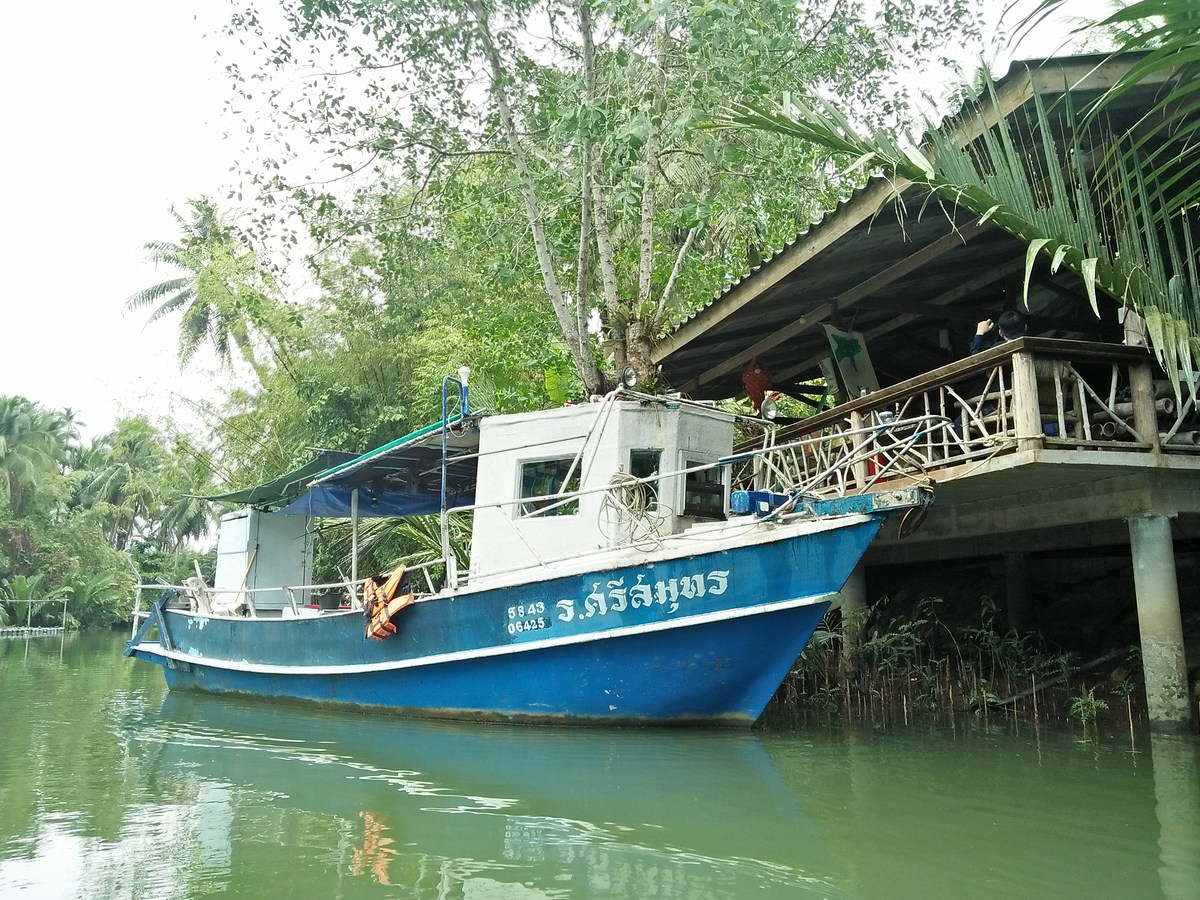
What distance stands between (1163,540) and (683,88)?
21.6 feet

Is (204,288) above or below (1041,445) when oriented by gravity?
above

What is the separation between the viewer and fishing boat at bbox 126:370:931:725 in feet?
25.2

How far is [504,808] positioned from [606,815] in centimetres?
61

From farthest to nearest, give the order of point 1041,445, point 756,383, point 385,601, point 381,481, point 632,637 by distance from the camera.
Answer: point 381,481 < point 756,383 < point 385,601 < point 632,637 < point 1041,445

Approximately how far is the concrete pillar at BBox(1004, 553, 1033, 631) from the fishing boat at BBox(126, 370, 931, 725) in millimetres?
2348

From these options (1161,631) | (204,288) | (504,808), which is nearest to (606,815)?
(504,808)

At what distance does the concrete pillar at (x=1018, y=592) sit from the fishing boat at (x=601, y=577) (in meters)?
2.35

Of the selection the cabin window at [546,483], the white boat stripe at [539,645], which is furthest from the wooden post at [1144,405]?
the cabin window at [546,483]

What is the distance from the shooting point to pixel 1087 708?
8.11 m

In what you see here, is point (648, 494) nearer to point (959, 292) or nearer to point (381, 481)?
point (959, 292)

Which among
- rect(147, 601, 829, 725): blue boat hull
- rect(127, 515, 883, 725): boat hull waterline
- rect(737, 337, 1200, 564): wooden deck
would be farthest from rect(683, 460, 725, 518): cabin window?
rect(147, 601, 829, 725): blue boat hull

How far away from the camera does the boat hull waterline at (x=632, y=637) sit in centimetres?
761

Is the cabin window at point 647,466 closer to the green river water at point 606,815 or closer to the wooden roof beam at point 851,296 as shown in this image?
the green river water at point 606,815

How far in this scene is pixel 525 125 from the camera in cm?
1202
